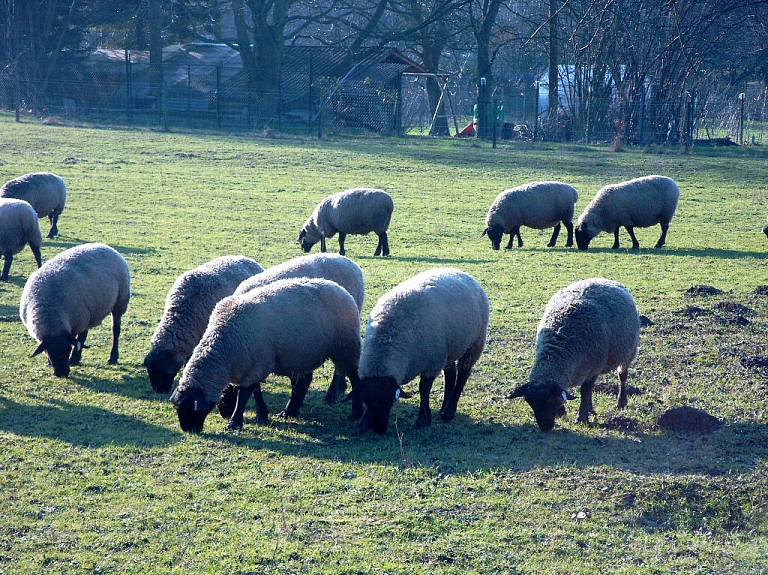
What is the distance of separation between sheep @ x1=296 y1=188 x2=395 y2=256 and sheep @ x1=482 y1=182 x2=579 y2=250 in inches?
79.6

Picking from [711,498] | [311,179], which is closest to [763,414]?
[711,498]

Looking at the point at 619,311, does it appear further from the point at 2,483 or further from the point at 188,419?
the point at 2,483

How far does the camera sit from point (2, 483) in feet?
19.0

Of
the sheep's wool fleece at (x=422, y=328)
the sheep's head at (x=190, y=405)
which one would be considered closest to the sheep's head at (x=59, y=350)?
the sheep's head at (x=190, y=405)

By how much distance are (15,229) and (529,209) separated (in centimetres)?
889

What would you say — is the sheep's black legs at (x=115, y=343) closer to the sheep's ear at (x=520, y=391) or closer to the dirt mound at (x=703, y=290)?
the sheep's ear at (x=520, y=391)

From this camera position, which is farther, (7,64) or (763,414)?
(7,64)

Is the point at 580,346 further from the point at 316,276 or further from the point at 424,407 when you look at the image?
the point at 316,276

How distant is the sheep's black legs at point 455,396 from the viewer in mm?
7242

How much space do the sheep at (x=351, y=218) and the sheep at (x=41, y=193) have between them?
455 cm

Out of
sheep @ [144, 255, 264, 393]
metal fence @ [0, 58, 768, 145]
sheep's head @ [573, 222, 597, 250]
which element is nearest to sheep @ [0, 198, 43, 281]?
sheep @ [144, 255, 264, 393]

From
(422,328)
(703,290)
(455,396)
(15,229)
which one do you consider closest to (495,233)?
(703,290)

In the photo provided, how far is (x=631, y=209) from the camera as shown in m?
15.6

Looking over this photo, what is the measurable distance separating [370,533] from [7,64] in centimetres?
4220
